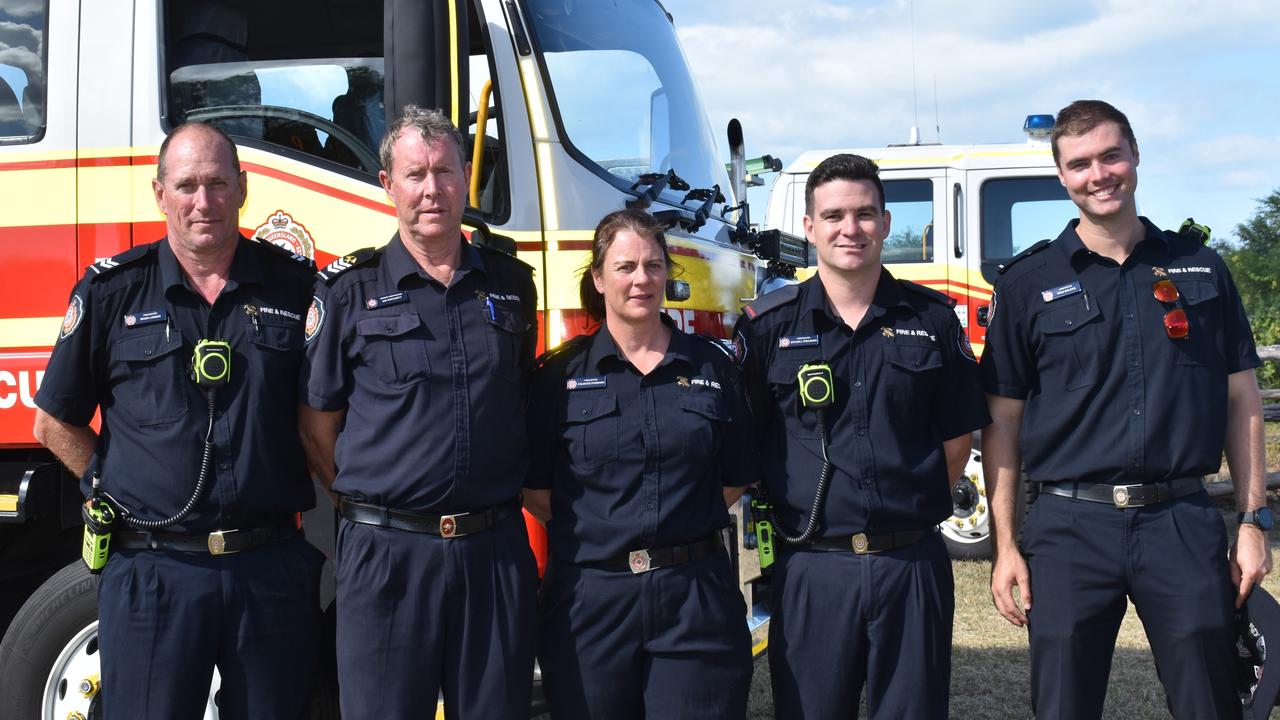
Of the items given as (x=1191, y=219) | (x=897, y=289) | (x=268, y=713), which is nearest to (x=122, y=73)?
(x=268, y=713)

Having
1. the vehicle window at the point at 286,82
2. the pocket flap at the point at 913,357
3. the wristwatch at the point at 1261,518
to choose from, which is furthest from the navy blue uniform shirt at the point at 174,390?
the wristwatch at the point at 1261,518

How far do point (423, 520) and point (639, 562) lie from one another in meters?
0.53

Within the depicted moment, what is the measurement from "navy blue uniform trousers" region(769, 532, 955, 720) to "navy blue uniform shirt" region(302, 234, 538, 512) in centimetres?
80

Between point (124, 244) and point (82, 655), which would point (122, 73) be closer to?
point (124, 244)

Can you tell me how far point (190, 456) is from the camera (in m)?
2.77

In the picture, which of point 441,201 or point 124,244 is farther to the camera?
point 124,244

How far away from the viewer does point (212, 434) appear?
2779mm

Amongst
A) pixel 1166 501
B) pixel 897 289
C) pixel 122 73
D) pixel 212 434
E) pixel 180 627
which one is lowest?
pixel 180 627

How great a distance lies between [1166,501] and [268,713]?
231 cm

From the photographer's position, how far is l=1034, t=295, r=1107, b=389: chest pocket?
298cm

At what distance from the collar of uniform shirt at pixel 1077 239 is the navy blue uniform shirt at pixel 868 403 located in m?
0.38

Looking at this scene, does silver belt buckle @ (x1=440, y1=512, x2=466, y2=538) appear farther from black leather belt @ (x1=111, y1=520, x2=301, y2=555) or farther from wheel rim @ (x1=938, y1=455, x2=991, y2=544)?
wheel rim @ (x1=938, y1=455, x2=991, y2=544)

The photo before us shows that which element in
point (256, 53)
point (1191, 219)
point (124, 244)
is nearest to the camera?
point (1191, 219)

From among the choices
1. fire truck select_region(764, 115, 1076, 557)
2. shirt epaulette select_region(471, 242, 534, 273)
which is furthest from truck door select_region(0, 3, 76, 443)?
fire truck select_region(764, 115, 1076, 557)
